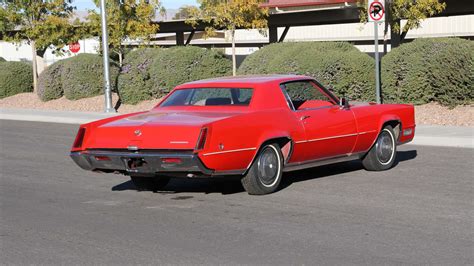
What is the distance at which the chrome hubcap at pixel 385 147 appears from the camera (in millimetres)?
13016

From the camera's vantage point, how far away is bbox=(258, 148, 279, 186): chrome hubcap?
1091cm

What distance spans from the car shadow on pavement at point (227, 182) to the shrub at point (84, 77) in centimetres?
2068

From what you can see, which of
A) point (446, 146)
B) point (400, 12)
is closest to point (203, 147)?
point (446, 146)

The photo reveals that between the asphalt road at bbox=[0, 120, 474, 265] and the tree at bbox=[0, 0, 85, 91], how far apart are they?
74.9 feet

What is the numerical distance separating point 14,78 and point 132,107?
10.0 metres

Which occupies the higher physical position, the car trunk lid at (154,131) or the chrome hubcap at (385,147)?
the car trunk lid at (154,131)

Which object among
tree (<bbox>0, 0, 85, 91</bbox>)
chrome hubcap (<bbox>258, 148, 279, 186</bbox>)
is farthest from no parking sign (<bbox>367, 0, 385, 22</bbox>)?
tree (<bbox>0, 0, 85, 91</bbox>)

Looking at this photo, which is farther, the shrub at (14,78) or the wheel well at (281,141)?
the shrub at (14,78)

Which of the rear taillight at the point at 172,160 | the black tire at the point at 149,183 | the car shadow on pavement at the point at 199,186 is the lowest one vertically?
the car shadow on pavement at the point at 199,186

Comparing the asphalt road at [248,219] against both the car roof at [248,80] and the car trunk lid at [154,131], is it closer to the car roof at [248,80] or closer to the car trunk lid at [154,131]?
the car trunk lid at [154,131]

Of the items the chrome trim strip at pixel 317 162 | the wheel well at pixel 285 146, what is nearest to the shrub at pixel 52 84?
the chrome trim strip at pixel 317 162

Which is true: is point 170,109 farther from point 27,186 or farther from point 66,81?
point 66,81

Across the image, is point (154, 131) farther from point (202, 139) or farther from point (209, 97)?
point (209, 97)

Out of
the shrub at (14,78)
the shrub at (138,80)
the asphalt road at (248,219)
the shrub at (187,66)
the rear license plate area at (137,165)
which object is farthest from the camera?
the shrub at (14,78)
